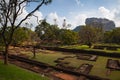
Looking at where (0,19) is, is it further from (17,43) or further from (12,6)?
(17,43)

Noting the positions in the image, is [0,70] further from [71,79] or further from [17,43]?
[17,43]

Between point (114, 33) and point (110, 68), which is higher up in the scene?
point (114, 33)

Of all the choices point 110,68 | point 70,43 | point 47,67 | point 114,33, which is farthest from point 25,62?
point 114,33

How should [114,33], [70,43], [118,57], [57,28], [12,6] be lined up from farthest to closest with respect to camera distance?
[57,28] < [114,33] < [70,43] < [118,57] < [12,6]

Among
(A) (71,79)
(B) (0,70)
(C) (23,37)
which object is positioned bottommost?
(A) (71,79)

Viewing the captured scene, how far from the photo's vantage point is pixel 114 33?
3068 inches

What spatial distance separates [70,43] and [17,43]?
17788 mm

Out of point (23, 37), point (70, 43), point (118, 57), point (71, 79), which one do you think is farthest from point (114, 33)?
point (71, 79)

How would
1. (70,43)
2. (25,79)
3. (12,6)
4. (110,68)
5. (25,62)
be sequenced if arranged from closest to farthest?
1. (25,79)
2. (12,6)
3. (110,68)
4. (25,62)
5. (70,43)

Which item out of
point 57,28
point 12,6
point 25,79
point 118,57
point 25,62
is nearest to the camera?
point 25,79

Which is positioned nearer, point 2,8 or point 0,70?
point 0,70

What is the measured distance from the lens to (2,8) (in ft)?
62.3

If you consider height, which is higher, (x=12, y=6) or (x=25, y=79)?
(x=12, y=6)

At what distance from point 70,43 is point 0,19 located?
46127 mm
